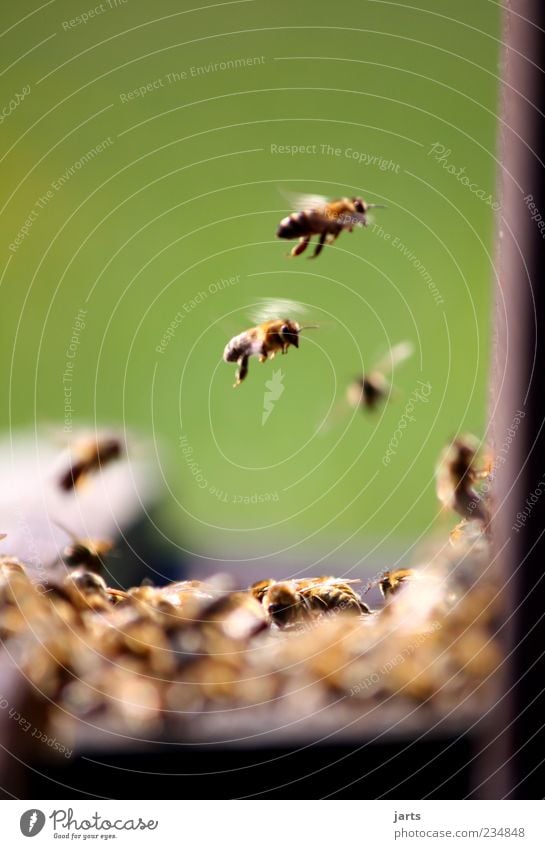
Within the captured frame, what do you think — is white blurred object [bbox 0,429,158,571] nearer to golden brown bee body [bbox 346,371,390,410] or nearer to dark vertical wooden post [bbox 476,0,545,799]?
golden brown bee body [bbox 346,371,390,410]

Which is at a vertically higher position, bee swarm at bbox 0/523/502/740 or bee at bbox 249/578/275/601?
bee at bbox 249/578/275/601

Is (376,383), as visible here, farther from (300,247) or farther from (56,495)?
(56,495)

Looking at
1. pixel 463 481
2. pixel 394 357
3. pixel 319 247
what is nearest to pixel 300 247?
pixel 319 247

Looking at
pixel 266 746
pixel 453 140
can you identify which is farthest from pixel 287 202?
pixel 266 746

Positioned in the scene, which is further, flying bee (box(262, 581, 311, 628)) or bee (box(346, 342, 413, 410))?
bee (box(346, 342, 413, 410))

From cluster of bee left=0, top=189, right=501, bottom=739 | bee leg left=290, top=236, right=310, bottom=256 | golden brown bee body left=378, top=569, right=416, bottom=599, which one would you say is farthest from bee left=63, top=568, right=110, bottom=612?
bee leg left=290, top=236, right=310, bottom=256

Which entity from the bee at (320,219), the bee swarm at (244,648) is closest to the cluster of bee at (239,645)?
the bee swarm at (244,648)
